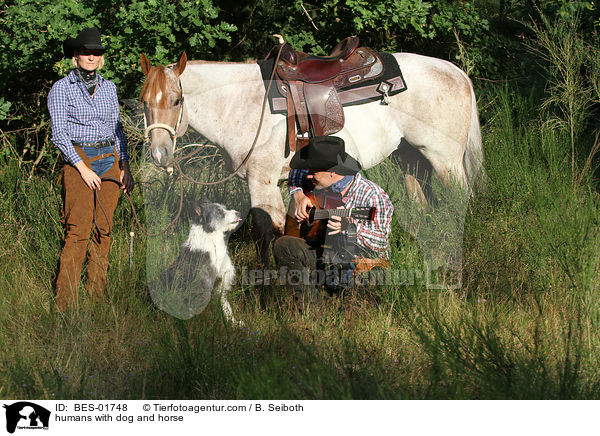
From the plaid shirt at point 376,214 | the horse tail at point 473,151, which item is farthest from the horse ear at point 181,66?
the horse tail at point 473,151

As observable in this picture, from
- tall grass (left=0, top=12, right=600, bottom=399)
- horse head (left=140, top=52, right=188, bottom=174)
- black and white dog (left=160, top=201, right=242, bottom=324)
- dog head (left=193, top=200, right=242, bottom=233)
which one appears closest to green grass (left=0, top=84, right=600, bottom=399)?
tall grass (left=0, top=12, right=600, bottom=399)

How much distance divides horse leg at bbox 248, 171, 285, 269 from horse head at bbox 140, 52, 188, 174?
78cm

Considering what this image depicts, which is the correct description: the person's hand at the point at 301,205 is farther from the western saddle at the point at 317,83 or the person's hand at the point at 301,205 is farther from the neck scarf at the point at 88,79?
the neck scarf at the point at 88,79

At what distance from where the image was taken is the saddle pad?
479 centimetres

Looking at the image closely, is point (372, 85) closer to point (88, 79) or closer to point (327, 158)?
point (327, 158)

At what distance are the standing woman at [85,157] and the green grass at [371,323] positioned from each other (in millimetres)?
198

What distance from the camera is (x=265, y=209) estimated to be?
4645mm

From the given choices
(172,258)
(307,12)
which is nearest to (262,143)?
(172,258)

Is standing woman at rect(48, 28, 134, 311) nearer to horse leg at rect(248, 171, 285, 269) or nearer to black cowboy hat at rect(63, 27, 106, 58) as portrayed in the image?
black cowboy hat at rect(63, 27, 106, 58)

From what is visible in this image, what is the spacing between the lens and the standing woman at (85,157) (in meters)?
3.76

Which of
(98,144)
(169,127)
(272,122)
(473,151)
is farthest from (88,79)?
(473,151)

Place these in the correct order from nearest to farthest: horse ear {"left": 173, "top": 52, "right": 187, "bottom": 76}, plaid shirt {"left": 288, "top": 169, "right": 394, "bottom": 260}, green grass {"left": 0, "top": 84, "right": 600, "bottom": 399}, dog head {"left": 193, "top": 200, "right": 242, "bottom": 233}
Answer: green grass {"left": 0, "top": 84, "right": 600, "bottom": 399} → plaid shirt {"left": 288, "top": 169, "right": 394, "bottom": 260} → dog head {"left": 193, "top": 200, "right": 242, "bottom": 233} → horse ear {"left": 173, "top": 52, "right": 187, "bottom": 76}

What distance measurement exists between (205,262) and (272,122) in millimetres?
1414
